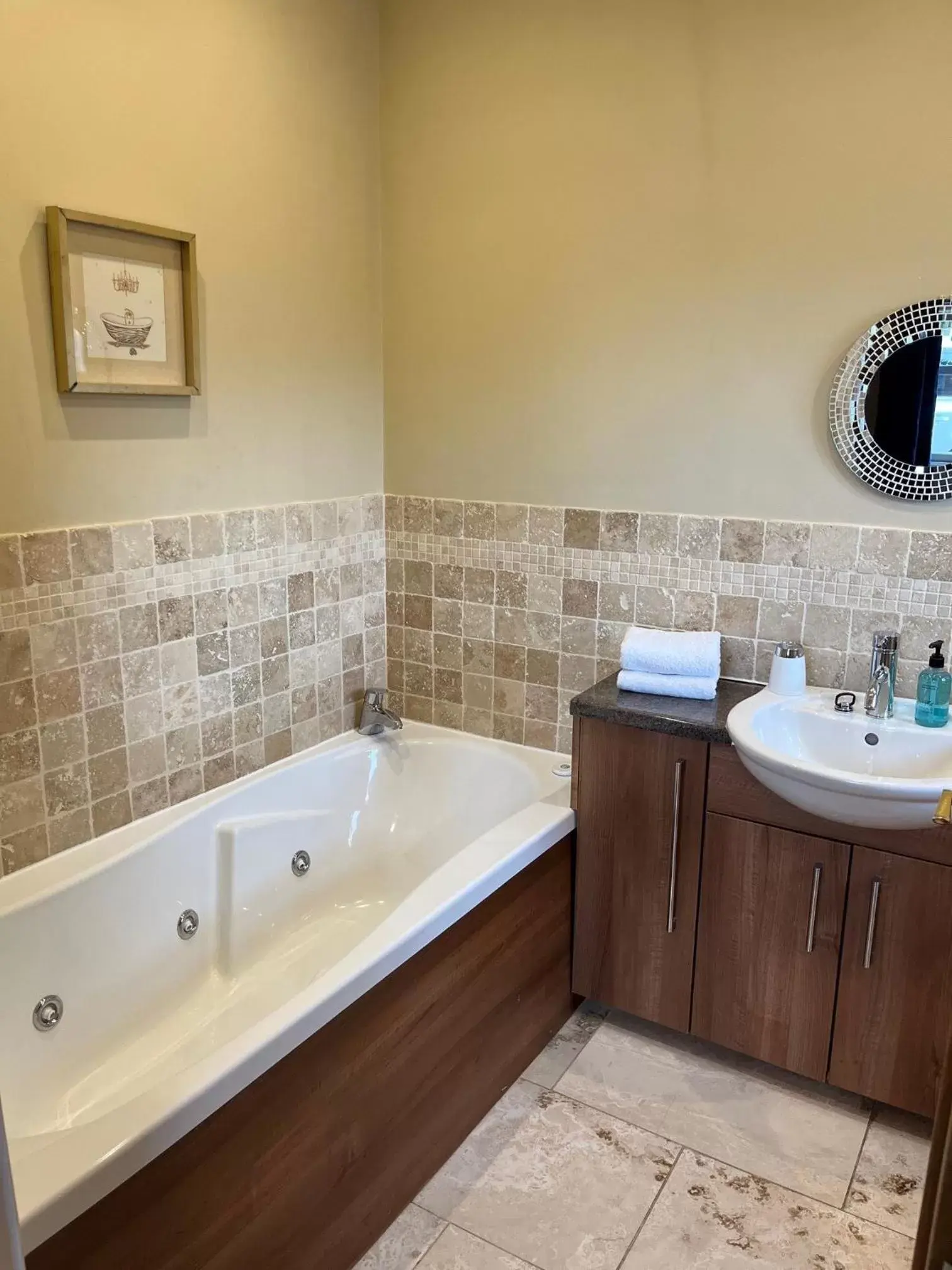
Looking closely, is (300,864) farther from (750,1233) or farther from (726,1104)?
(750,1233)

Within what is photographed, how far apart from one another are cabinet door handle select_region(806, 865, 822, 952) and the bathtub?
585 mm

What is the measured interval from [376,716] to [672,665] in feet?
3.07

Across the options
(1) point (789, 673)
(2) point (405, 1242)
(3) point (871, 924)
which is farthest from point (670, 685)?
(2) point (405, 1242)

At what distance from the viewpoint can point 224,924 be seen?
2314 millimetres

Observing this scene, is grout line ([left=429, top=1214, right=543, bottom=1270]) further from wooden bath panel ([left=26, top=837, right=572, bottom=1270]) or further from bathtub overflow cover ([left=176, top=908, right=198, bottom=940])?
bathtub overflow cover ([left=176, top=908, right=198, bottom=940])

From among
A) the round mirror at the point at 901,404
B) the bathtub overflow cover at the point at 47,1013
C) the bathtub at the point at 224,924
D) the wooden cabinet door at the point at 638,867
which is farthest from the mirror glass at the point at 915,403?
the bathtub overflow cover at the point at 47,1013

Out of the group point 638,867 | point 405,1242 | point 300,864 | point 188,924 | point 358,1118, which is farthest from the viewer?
point 300,864

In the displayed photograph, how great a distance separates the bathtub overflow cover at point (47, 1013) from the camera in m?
1.87

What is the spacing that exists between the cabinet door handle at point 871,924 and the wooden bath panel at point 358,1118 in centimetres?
71

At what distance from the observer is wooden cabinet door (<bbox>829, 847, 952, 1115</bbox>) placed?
201 centimetres

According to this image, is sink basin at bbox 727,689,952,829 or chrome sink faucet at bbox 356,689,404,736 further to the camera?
chrome sink faucet at bbox 356,689,404,736

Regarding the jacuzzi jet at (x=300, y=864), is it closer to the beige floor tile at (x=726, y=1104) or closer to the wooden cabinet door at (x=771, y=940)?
the beige floor tile at (x=726, y=1104)

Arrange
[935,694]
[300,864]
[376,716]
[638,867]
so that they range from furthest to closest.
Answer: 1. [376,716]
2. [300,864]
3. [638,867]
4. [935,694]

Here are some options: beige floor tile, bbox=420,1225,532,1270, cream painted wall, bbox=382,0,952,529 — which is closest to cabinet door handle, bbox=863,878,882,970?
cream painted wall, bbox=382,0,952,529
